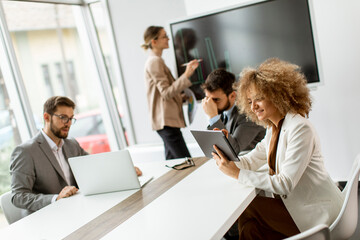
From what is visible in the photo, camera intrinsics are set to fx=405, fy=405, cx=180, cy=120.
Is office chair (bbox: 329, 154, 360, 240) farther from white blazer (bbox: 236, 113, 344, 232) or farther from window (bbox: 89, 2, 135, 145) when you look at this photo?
window (bbox: 89, 2, 135, 145)

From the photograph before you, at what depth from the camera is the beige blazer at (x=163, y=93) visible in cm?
388

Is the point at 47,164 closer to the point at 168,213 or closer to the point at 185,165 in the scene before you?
the point at 185,165

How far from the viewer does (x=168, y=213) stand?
1824mm

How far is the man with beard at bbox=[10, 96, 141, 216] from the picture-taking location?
2439mm

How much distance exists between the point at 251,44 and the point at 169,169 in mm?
1641

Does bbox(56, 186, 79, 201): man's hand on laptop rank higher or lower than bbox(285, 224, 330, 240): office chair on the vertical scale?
lower

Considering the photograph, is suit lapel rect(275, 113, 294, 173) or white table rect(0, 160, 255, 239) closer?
white table rect(0, 160, 255, 239)

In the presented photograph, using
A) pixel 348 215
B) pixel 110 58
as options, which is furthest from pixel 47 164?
pixel 110 58

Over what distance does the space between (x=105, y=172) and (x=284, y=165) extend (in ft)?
3.27

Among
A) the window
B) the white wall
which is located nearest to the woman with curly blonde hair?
the white wall

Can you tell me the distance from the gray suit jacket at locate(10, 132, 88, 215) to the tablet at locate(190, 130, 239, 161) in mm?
976

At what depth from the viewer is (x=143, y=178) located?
2.51 metres

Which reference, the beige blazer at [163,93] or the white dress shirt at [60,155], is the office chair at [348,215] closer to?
the white dress shirt at [60,155]

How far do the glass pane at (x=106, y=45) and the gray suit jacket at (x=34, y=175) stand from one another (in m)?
2.71
